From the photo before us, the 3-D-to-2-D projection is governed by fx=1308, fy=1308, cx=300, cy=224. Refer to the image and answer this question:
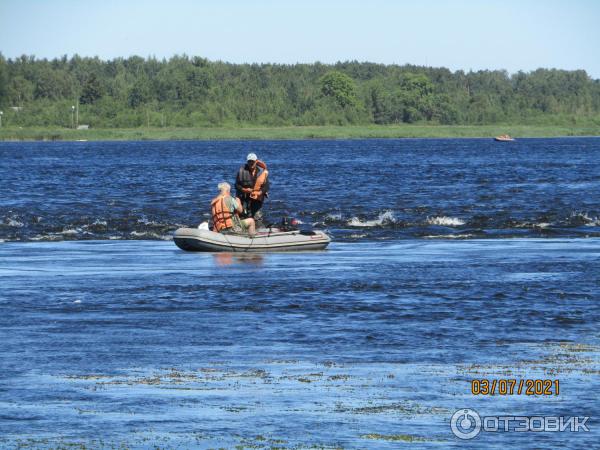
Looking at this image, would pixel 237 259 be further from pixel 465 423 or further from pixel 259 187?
pixel 465 423

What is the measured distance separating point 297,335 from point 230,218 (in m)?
11.5

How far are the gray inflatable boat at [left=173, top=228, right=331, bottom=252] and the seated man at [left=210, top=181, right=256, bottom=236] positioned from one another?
249 millimetres

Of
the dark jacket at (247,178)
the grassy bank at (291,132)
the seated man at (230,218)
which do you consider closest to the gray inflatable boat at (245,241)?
the seated man at (230,218)

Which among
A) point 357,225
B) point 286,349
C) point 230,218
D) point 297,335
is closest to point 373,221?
point 357,225

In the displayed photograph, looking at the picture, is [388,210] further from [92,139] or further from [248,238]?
[92,139]

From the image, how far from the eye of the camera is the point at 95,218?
42812mm

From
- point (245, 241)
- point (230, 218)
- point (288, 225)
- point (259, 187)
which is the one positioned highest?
point (259, 187)

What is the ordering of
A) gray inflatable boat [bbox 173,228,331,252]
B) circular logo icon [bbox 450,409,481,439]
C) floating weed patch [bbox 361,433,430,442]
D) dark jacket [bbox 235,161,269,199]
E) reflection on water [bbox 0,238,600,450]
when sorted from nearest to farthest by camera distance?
floating weed patch [bbox 361,433,430,442] → circular logo icon [bbox 450,409,481,439] → reflection on water [bbox 0,238,600,450] → gray inflatable boat [bbox 173,228,331,252] → dark jacket [bbox 235,161,269,199]

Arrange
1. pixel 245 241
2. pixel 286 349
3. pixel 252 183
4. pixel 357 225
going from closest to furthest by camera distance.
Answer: pixel 286 349 → pixel 245 241 → pixel 252 183 → pixel 357 225

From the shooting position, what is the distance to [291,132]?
6801 inches

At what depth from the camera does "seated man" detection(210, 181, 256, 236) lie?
28.4m

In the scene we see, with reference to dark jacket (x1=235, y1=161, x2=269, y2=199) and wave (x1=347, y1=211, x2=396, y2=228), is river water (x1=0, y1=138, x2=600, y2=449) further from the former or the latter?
dark jacket (x1=235, y1=161, x2=269, y2=199)

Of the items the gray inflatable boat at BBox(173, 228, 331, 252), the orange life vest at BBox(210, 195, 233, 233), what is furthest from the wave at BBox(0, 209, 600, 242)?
the orange life vest at BBox(210, 195, 233, 233)

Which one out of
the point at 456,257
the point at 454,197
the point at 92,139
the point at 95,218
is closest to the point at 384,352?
the point at 456,257
